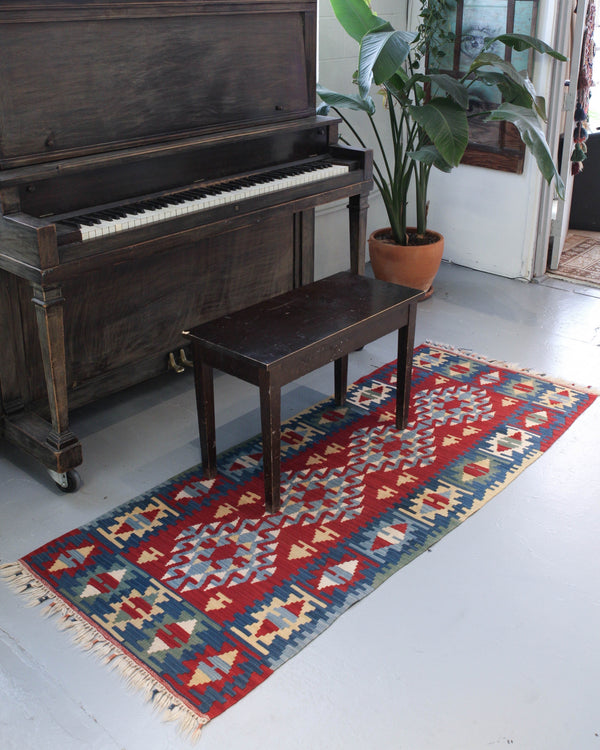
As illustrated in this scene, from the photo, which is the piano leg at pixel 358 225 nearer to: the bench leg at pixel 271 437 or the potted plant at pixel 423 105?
the potted plant at pixel 423 105

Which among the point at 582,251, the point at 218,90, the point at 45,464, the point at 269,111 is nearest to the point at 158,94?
the point at 218,90

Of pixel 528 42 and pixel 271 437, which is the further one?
pixel 528 42

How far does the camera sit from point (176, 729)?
1.92 meters

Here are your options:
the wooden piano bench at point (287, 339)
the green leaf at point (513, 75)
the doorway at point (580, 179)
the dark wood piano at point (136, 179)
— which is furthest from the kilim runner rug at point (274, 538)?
the doorway at point (580, 179)

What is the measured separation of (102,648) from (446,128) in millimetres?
2406

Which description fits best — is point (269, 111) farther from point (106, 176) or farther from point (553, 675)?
point (553, 675)

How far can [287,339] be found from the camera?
2.58 m

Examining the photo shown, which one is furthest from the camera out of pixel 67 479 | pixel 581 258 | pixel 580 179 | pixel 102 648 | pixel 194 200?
pixel 580 179

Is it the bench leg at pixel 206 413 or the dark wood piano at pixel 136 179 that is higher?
the dark wood piano at pixel 136 179

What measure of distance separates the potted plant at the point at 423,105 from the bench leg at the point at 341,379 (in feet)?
3.11

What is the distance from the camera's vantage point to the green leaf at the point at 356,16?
364 cm

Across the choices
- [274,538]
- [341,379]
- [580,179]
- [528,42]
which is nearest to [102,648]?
[274,538]

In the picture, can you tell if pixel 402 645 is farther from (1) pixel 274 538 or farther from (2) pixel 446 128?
(2) pixel 446 128

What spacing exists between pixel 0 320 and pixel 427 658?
170 cm
